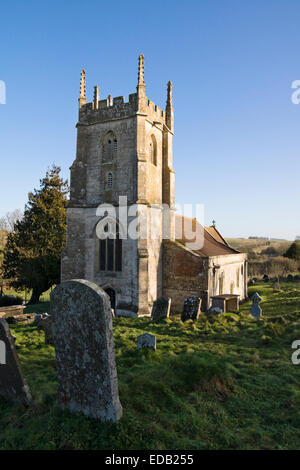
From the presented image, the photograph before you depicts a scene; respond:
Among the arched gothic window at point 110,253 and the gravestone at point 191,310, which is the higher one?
the arched gothic window at point 110,253

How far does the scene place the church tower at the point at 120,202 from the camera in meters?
17.6

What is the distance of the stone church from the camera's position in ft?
58.2

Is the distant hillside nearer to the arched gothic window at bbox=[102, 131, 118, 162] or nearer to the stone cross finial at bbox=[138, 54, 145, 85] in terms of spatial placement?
the arched gothic window at bbox=[102, 131, 118, 162]

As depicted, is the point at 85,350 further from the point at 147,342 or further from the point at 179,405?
the point at 147,342

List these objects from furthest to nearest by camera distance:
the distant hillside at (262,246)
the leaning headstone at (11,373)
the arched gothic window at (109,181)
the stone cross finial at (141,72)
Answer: the distant hillside at (262,246)
the arched gothic window at (109,181)
the stone cross finial at (141,72)
the leaning headstone at (11,373)

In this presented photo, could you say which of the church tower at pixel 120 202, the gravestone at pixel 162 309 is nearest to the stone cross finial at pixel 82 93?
the church tower at pixel 120 202

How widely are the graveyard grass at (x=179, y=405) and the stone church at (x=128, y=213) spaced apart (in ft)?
28.2

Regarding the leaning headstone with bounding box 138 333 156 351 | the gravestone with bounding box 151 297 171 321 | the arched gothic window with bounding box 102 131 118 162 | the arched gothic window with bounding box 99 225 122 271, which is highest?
the arched gothic window with bounding box 102 131 118 162

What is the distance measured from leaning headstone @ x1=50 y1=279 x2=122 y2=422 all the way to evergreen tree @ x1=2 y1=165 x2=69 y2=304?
66.9 ft

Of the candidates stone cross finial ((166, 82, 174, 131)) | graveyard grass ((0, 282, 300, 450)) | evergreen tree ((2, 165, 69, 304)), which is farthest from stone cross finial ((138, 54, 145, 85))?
graveyard grass ((0, 282, 300, 450))

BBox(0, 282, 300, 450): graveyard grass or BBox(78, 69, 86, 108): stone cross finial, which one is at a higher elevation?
BBox(78, 69, 86, 108): stone cross finial

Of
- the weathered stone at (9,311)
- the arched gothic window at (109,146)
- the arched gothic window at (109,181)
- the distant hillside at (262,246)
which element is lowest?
the weathered stone at (9,311)

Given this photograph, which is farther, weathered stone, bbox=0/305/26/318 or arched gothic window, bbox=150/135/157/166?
arched gothic window, bbox=150/135/157/166

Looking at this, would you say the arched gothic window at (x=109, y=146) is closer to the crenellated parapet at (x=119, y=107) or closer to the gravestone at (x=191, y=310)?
the crenellated parapet at (x=119, y=107)
